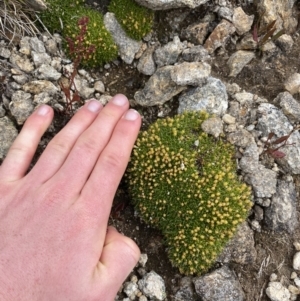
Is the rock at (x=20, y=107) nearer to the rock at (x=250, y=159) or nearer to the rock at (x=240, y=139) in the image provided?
the rock at (x=240, y=139)

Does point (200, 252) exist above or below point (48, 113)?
below

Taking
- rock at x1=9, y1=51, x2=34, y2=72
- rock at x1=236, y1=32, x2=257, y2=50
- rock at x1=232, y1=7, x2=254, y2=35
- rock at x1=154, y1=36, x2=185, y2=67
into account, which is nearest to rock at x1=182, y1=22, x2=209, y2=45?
rock at x1=154, y1=36, x2=185, y2=67

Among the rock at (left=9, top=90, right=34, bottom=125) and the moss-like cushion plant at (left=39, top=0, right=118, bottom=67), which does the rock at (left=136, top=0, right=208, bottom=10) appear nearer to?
the moss-like cushion plant at (left=39, top=0, right=118, bottom=67)

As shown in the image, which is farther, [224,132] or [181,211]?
[224,132]

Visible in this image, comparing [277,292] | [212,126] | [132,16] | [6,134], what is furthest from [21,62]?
[277,292]

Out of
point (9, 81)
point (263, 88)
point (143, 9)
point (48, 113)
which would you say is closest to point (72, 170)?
point (48, 113)

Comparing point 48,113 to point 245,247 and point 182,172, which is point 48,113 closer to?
point 182,172

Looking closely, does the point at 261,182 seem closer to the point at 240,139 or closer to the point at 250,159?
the point at 250,159

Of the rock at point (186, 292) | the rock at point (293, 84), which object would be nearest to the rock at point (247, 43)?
the rock at point (293, 84)
